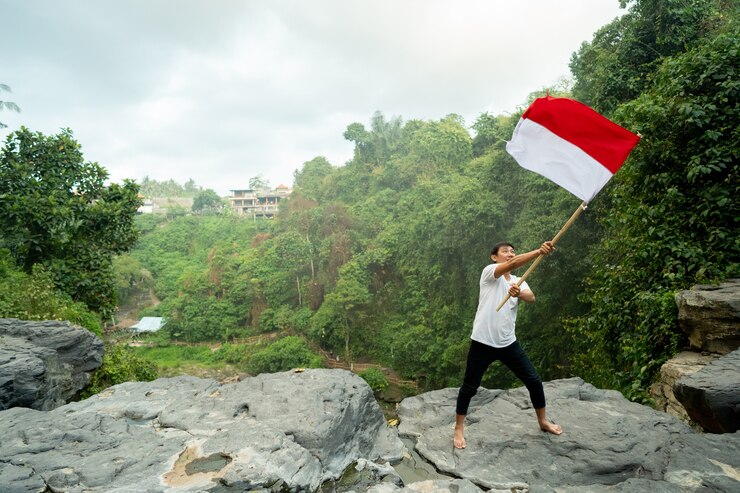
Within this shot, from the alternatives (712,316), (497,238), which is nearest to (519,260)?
(712,316)

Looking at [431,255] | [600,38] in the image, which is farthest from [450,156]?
[600,38]

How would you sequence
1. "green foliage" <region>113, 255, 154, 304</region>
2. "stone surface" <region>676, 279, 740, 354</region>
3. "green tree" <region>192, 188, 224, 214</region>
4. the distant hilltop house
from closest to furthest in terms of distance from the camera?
"stone surface" <region>676, 279, 740, 354</region>
"green foliage" <region>113, 255, 154, 304</region>
"green tree" <region>192, 188, 224, 214</region>
the distant hilltop house

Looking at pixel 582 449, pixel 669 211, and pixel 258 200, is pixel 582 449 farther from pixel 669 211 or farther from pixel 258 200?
pixel 258 200

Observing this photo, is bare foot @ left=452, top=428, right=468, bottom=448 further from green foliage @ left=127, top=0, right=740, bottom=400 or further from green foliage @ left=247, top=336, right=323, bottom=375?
green foliage @ left=247, top=336, right=323, bottom=375

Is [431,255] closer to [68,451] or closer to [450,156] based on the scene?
[450,156]

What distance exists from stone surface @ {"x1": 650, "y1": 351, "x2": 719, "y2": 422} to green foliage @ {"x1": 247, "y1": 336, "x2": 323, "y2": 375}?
60.5 feet

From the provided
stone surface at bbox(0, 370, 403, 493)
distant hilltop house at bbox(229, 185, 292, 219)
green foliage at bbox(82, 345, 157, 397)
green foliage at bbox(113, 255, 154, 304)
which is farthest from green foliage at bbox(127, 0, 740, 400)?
distant hilltop house at bbox(229, 185, 292, 219)

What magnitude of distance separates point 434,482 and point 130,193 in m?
10.7

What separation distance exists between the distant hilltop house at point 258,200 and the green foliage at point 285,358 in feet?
102

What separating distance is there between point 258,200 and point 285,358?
121 ft

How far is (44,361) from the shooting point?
5.26 metres

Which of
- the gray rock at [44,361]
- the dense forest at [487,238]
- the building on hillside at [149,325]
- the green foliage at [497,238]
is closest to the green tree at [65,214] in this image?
the dense forest at [487,238]

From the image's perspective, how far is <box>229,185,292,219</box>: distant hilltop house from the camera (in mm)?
53125

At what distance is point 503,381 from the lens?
43.5 ft
